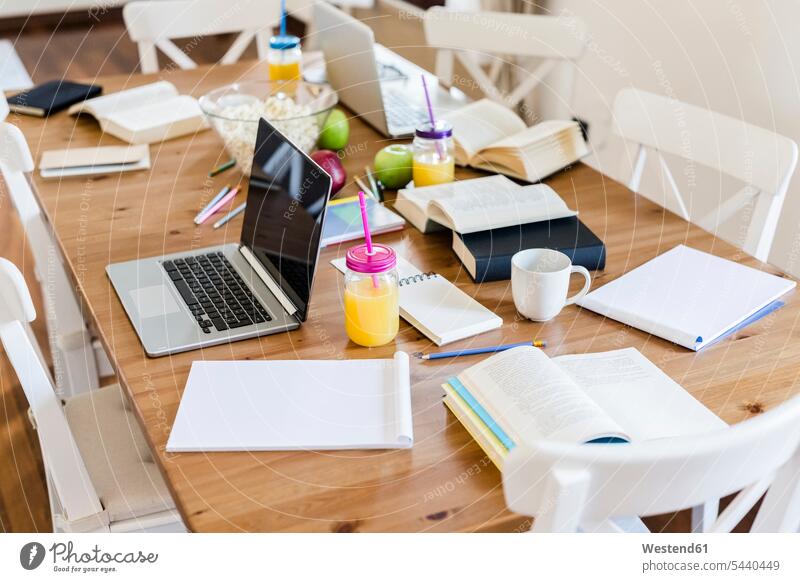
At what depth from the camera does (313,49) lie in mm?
2371

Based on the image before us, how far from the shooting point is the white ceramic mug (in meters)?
1.19

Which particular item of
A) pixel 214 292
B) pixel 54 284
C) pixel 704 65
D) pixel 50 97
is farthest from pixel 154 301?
pixel 704 65

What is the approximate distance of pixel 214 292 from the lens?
1325mm

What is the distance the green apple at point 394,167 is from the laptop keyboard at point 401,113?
0.91 ft

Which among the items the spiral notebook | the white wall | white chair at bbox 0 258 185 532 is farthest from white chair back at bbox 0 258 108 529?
the white wall

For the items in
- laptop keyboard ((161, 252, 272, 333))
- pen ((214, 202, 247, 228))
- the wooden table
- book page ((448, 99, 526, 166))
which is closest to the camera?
the wooden table

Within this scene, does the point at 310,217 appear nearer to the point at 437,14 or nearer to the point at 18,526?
the point at 18,526

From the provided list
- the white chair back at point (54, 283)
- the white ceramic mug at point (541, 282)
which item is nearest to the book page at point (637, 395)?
the white ceramic mug at point (541, 282)

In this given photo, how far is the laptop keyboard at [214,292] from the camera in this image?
4.12ft

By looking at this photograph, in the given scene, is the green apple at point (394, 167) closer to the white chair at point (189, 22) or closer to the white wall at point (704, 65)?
the white wall at point (704, 65)

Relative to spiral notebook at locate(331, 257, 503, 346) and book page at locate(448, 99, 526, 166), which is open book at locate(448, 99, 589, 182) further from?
spiral notebook at locate(331, 257, 503, 346)

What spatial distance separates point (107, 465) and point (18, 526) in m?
0.57

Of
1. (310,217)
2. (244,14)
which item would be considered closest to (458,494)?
(310,217)

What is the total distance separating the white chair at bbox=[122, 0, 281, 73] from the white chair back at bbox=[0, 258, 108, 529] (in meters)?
1.34
